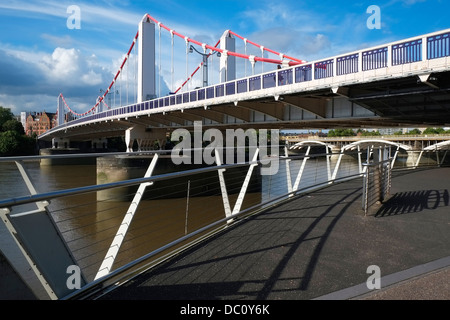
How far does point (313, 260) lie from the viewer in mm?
2830

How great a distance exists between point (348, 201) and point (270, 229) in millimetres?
2236

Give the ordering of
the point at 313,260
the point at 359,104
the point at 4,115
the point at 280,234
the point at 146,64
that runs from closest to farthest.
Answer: the point at 313,260 < the point at 280,234 < the point at 359,104 < the point at 146,64 < the point at 4,115

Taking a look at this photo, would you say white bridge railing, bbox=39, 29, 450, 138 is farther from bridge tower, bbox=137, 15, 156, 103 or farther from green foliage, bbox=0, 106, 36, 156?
green foliage, bbox=0, 106, 36, 156

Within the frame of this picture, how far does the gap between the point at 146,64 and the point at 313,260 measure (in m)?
33.1

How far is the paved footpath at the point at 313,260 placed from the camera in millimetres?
2244

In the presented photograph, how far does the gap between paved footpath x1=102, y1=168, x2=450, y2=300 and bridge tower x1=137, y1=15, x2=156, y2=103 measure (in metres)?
29.2

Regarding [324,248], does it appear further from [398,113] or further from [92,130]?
[92,130]

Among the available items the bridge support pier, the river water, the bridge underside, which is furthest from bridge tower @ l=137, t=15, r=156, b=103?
the river water

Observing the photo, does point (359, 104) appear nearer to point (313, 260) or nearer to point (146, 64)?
point (313, 260)

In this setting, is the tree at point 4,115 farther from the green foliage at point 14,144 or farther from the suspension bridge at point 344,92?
the suspension bridge at point 344,92

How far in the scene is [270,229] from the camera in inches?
149

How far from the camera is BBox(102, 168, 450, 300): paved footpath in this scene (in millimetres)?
2244

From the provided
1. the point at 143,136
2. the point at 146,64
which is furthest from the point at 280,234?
the point at 146,64
